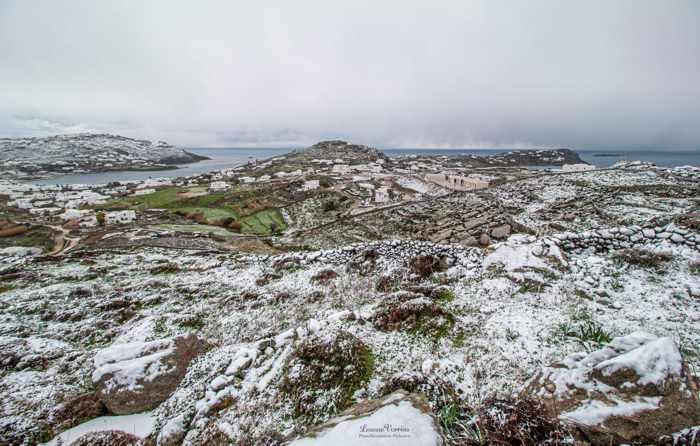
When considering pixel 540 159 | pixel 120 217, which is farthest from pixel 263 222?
pixel 540 159

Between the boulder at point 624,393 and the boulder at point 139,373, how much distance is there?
8.01 m

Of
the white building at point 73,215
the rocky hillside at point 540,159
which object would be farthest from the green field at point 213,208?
the rocky hillside at point 540,159

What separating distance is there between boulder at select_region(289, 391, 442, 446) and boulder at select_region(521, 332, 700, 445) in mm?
1968

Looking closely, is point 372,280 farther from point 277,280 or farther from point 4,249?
point 4,249

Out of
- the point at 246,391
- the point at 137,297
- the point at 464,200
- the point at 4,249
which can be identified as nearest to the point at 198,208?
the point at 4,249

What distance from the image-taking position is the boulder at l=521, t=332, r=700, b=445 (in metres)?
3.32

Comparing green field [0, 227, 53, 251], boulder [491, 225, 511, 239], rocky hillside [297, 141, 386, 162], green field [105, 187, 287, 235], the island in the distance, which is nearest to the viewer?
boulder [491, 225, 511, 239]

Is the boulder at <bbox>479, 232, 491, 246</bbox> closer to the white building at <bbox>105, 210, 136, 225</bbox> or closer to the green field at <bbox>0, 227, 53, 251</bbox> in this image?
the green field at <bbox>0, 227, 53, 251</bbox>

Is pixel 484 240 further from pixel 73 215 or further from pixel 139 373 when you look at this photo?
pixel 73 215

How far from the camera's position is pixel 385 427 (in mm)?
3490

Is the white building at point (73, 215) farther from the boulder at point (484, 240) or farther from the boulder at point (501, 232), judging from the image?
the boulder at point (501, 232)

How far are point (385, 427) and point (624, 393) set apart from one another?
3.67 meters

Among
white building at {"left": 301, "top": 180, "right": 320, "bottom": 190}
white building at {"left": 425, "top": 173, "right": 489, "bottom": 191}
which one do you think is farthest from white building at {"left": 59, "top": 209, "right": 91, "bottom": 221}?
white building at {"left": 425, "top": 173, "right": 489, "bottom": 191}

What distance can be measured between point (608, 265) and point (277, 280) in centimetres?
1373
